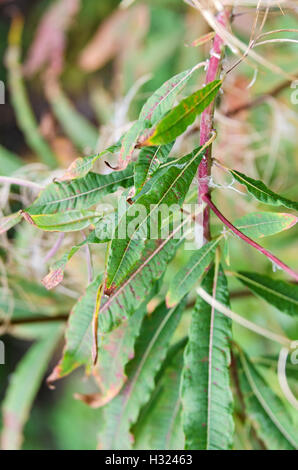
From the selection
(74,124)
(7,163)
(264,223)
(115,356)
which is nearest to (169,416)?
(115,356)

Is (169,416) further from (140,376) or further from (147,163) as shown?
(147,163)

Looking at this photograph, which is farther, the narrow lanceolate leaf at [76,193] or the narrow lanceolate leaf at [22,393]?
the narrow lanceolate leaf at [22,393]

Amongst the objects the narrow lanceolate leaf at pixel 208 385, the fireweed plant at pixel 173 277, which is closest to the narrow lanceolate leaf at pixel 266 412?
the fireweed plant at pixel 173 277

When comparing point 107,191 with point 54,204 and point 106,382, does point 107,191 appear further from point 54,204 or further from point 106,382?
point 106,382

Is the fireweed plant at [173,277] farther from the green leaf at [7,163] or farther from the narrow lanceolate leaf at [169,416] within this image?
the green leaf at [7,163]

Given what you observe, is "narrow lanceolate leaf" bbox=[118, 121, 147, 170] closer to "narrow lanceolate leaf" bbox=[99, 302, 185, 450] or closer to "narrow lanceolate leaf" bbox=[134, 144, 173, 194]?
"narrow lanceolate leaf" bbox=[134, 144, 173, 194]

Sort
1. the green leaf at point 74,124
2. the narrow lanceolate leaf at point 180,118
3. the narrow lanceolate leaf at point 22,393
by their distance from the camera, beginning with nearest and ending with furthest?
1. the narrow lanceolate leaf at point 180,118
2. the narrow lanceolate leaf at point 22,393
3. the green leaf at point 74,124

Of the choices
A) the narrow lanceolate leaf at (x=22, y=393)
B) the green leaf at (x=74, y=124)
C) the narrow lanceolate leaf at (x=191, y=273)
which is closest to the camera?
the narrow lanceolate leaf at (x=191, y=273)
